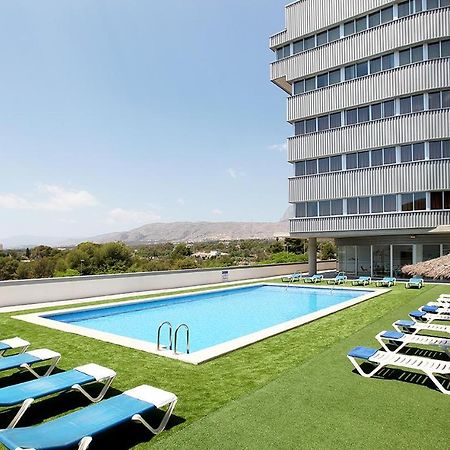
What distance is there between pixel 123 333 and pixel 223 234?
576 ft

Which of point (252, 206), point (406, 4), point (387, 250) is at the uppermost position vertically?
point (406, 4)

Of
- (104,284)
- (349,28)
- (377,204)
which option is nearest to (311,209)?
(377,204)

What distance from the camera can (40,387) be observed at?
5.41 meters

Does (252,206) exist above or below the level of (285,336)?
above

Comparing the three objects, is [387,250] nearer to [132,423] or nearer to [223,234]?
[132,423]

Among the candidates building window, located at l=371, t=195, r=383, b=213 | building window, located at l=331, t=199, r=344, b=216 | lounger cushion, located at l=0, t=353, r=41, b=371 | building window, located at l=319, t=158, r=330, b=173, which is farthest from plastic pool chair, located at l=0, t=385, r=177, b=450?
building window, located at l=319, t=158, r=330, b=173

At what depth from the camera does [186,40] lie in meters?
26.2

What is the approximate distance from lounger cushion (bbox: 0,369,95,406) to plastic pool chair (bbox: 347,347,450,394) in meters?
4.52

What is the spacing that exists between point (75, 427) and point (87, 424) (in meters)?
0.12

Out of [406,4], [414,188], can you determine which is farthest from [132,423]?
[406,4]

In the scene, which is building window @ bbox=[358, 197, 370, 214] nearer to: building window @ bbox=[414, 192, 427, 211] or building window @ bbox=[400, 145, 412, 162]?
building window @ bbox=[414, 192, 427, 211]

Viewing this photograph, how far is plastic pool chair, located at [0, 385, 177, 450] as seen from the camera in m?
3.95

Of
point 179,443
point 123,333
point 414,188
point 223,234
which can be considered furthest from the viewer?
point 223,234

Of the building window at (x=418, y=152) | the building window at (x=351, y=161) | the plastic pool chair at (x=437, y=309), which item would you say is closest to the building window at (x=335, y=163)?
the building window at (x=351, y=161)
